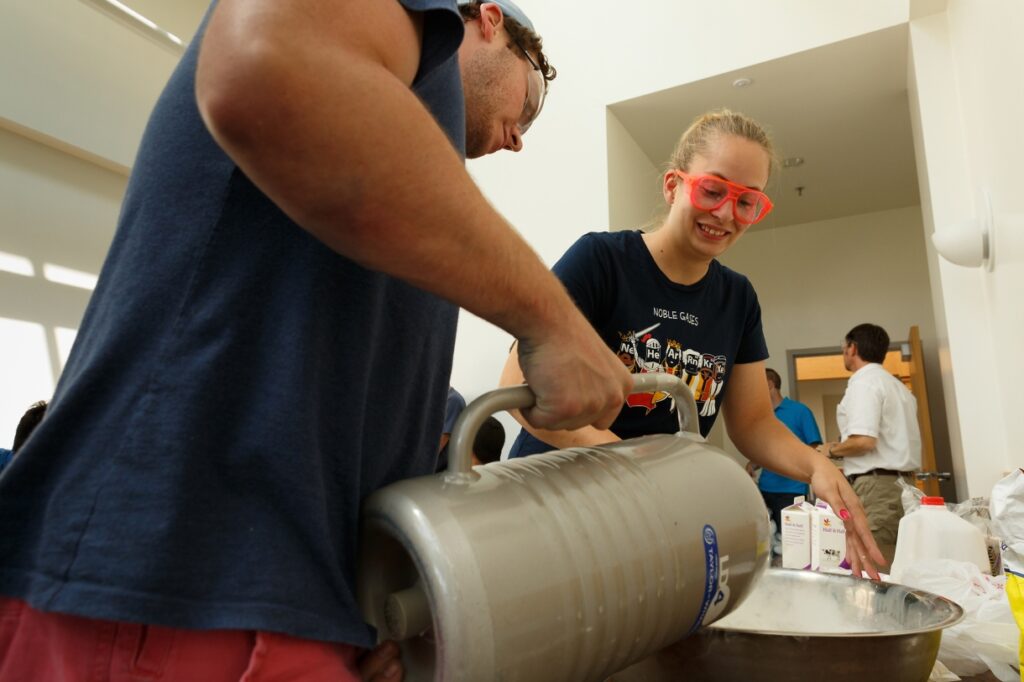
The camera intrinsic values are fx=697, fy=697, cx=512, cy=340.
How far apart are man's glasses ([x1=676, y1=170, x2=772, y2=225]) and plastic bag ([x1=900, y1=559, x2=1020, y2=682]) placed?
0.69 m

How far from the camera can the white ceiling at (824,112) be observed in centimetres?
339

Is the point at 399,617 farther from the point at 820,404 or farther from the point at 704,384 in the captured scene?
the point at 820,404

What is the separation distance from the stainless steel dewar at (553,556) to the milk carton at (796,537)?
1.56 metres

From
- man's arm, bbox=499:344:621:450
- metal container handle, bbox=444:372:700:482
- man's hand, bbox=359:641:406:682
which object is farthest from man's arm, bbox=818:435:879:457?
man's hand, bbox=359:641:406:682

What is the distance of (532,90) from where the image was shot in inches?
30.5

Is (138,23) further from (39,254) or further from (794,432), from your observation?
(794,432)

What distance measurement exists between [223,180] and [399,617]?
328 millimetres

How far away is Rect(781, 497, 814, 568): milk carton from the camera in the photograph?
2023 mm

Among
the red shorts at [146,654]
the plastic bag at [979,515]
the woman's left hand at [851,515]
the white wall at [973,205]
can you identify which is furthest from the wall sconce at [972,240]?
the red shorts at [146,654]

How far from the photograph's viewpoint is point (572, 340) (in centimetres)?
52

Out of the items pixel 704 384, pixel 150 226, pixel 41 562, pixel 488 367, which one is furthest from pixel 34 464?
pixel 488 367

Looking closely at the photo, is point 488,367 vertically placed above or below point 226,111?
above

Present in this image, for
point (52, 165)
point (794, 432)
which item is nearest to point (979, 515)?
point (794, 432)

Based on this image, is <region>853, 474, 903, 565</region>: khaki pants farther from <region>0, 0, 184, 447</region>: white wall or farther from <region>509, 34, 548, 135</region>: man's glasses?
<region>0, 0, 184, 447</region>: white wall
